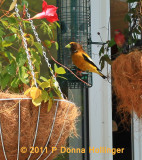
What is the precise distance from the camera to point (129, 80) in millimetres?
1462

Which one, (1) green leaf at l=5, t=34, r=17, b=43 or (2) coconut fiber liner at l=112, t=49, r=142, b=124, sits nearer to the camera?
(1) green leaf at l=5, t=34, r=17, b=43

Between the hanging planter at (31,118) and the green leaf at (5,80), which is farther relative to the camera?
the green leaf at (5,80)

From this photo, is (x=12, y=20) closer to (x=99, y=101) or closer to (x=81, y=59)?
(x=81, y=59)

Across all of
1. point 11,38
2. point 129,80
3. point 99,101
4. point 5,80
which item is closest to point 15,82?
point 5,80

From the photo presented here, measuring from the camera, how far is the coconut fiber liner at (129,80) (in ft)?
4.73

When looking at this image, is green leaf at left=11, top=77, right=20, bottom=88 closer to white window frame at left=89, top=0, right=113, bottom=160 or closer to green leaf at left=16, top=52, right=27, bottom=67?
green leaf at left=16, top=52, right=27, bottom=67

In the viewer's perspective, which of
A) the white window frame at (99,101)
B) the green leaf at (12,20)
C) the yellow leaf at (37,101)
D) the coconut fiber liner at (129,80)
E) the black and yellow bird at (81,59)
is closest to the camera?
the yellow leaf at (37,101)

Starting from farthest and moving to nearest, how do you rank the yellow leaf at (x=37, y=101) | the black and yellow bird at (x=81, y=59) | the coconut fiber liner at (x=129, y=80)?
1. the black and yellow bird at (x=81, y=59)
2. the coconut fiber liner at (x=129, y=80)
3. the yellow leaf at (x=37, y=101)

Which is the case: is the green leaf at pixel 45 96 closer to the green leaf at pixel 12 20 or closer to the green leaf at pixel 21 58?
the green leaf at pixel 21 58

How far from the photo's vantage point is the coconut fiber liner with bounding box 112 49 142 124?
4.73ft

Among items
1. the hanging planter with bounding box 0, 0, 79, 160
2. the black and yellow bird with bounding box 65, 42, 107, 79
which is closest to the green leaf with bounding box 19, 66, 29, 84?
the hanging planter with bounding box 0, 0, 79, 160

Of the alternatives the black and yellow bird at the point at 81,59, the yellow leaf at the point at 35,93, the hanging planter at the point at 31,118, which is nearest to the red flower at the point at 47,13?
the hanging planter at the point at 31,118

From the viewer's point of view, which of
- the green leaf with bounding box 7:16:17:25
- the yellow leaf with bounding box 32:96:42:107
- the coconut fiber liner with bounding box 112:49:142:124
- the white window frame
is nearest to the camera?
the yellow leaf with bounding box 32:96:42:107

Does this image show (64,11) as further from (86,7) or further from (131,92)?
(131,92)
